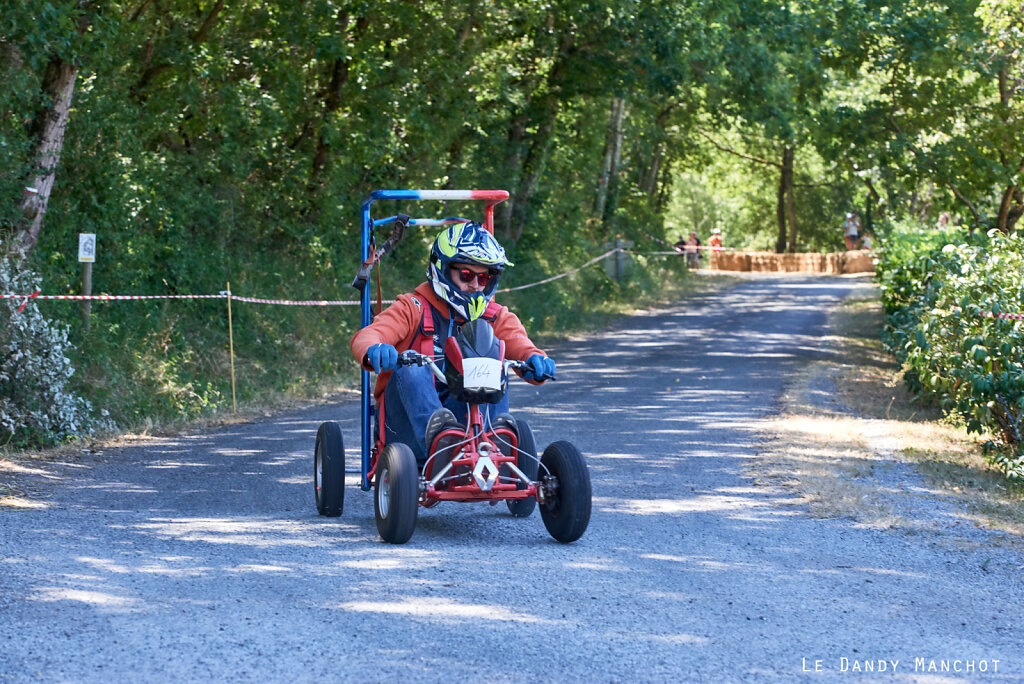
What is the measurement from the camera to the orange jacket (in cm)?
735

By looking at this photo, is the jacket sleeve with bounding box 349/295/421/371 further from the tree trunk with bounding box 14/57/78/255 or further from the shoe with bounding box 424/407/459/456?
the tree trunk with bounding box 14/57/78/255

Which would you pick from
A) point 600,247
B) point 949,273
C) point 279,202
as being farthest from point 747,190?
point 949,273

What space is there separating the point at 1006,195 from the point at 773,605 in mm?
16293

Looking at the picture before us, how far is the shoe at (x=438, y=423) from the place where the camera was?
731cm

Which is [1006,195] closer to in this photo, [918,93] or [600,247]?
[918,93]

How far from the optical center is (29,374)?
35.9 feet

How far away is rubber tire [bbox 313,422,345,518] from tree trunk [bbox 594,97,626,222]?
2520 centimetres

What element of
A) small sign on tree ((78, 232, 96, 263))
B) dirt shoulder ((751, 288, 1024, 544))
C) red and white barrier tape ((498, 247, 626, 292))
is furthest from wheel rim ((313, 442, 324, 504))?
red and white barrier tape ((498, 247, 626, 292))

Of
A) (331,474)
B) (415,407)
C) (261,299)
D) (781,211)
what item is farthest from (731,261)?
(415,407)

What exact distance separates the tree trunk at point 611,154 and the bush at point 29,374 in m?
22.7

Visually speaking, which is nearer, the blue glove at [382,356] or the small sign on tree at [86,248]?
the blue glove at [382,356]

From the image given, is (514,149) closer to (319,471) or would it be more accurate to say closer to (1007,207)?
(1007,207)

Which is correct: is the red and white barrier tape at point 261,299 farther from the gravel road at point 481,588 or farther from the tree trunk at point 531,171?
the gravel road at point 481,588

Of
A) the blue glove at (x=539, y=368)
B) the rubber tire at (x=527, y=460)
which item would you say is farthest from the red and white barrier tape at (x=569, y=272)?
the blue glove at (x=539, y=368)
